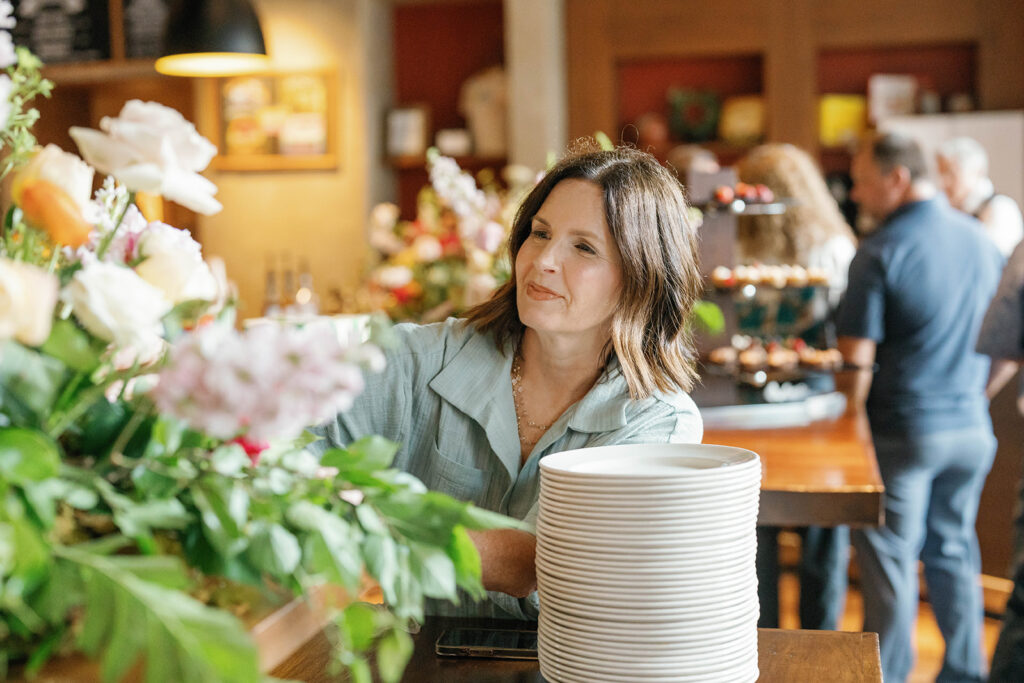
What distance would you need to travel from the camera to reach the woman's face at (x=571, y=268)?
150 cm

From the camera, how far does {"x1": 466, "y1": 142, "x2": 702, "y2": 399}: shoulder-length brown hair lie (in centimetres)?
152

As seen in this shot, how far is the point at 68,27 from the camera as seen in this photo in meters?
5.49

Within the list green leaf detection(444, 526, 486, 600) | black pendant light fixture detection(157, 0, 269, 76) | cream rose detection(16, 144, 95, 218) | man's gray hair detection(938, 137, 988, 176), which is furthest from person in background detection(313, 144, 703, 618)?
man's gray hair detection(938, 137, 988, 176)

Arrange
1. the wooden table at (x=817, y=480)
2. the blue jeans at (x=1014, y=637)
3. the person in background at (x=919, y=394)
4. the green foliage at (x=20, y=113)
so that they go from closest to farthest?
1. the green foliage at (x=20, y=113)
2. the blue jeans at (x=1014, y=637)
3. the wooden table at (x=817, y=480)
4. the person in background at (x=919, y=394)

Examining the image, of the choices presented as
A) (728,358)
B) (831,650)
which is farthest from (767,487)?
(831,650)

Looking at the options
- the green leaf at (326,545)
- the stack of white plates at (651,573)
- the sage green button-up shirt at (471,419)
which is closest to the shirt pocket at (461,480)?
the sage green button-up shirt at (471,419)

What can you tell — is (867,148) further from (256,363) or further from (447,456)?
(256,363)

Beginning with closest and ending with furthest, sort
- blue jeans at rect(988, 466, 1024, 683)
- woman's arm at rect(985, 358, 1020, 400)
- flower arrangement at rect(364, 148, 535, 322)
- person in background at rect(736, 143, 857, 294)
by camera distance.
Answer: blue jeans at rect(988, 466, 1024, 683), flower arrangement at rect(364, 148, 535, 322), woman's arm at rect(985, 358, 1020, 400), person in background at rect(736, 143, 857, 294)

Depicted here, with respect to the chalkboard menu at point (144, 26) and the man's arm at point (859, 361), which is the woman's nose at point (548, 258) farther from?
the chalkboard menu at point (144, 26)

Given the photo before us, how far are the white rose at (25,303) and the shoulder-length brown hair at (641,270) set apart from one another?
37.9 inches

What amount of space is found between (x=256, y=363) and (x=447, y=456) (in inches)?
38.1

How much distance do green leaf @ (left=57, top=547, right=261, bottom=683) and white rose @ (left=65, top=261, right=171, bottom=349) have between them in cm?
13

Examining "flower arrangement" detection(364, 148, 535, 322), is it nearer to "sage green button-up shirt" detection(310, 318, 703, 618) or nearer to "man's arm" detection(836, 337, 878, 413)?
"man's arm" detection(836, 337, 878, 413)

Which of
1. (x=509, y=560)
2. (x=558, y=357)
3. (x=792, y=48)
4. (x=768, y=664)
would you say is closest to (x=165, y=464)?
(x=509, y=560)
